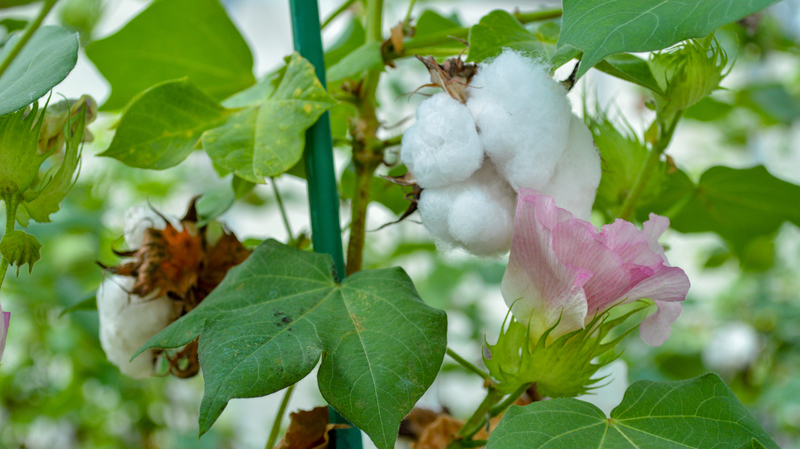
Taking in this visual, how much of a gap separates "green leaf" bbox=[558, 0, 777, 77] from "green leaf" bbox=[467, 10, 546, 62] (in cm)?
5

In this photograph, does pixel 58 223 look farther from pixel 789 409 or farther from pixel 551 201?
pixel 789 409

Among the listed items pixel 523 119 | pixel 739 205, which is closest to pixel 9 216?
pixel 523 119

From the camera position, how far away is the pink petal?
236mm

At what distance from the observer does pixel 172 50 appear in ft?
1.52

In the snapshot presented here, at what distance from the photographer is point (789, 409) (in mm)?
817

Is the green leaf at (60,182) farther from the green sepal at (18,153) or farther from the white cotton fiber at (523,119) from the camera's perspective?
the white cotton fiber at (523,119)

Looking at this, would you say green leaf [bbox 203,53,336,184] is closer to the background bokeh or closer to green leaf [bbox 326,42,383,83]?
green leaf [bbox 326,42,383,83]

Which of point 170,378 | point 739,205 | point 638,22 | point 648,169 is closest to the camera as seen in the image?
point 638,22

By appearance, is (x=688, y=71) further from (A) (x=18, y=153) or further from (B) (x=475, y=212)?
(A) (x=18, y=153)

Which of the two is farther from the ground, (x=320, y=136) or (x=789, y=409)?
(x=320, y=136)

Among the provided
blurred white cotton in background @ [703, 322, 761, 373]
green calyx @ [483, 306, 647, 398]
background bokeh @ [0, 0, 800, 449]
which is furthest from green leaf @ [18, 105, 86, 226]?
blurred white cotton in background @ [703, 322, 761, 373]

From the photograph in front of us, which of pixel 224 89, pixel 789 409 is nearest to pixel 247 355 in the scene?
pixel 224 89

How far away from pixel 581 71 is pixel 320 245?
0.18 metres

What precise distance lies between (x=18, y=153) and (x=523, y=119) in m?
0.23
